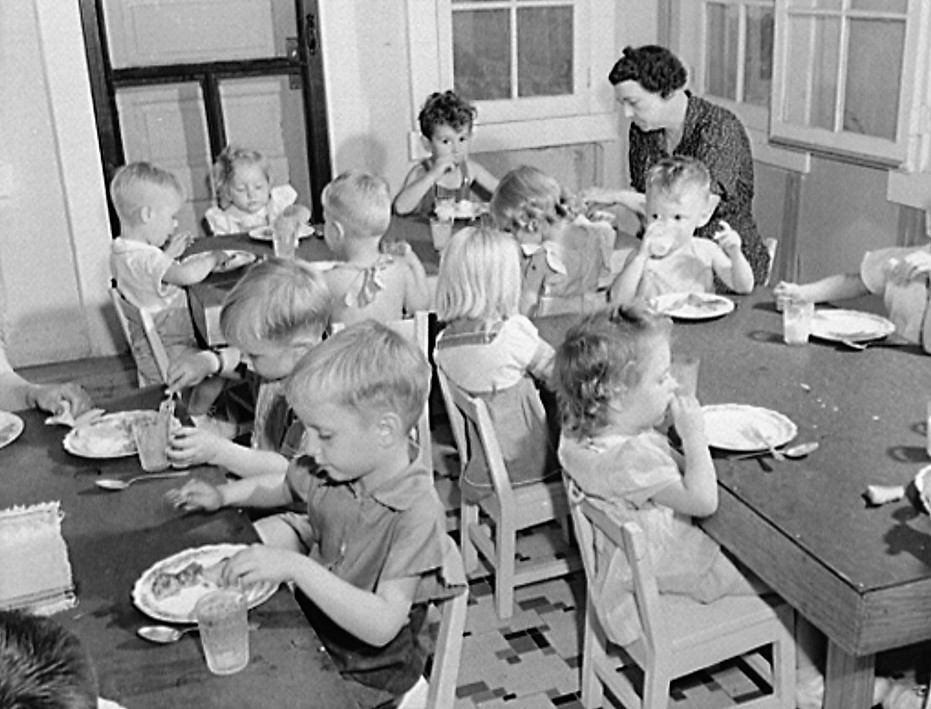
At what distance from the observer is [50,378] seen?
489 cm

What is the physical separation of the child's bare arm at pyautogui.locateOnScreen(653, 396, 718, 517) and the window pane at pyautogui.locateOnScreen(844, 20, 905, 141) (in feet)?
7.63

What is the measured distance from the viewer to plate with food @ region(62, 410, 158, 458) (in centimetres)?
213

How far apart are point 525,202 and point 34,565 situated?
2088 millimetres

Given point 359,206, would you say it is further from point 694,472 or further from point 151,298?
point 694,472

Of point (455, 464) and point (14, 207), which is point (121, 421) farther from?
point (14, 207)

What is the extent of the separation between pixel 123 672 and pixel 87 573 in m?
0.30

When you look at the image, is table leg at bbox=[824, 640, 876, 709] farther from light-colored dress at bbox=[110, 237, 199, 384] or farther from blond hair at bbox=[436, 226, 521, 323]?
light-colored dress at bbox=[110, 237, 199, 384]

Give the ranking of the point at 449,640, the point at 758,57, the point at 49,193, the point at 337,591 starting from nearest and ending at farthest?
1. the point at 337,591
2. the point at 449,640
3. the point at 758,57
4. the point at 49,193

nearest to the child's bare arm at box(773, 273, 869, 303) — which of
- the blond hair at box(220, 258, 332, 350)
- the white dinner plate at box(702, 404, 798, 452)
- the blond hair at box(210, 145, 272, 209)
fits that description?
the white dinner plate at box(702, 404, 798, 452)

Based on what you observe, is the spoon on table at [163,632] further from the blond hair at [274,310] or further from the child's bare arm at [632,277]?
the child's bare arm at [632,277]

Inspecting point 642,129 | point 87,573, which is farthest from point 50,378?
point 87,573

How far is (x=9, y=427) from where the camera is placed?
2277 millimetres

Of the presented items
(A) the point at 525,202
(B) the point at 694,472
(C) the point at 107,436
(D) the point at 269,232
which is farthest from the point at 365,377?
(D) the point at 269,232

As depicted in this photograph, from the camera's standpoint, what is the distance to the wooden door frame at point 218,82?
5051 mm
